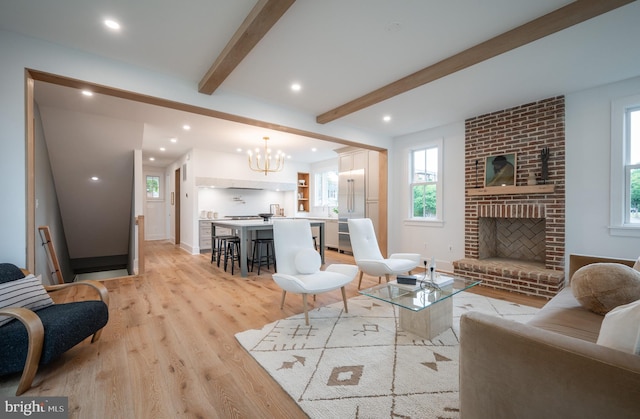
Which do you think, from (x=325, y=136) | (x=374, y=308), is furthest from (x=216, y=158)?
(x=374, y=308)

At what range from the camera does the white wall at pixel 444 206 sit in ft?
15.6

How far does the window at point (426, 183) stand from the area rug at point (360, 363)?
2.52m

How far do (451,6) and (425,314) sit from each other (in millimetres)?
2457

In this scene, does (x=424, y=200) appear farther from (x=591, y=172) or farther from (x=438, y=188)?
(x=591, y=172)

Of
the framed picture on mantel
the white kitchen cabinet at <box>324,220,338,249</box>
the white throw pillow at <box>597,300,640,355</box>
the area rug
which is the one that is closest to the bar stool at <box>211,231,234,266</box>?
the white kitchen cabinet at <box>324,220,338,249</box>

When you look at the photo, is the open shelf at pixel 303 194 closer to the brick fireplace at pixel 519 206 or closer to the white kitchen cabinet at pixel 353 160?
the white kitchen cabinet at pixel 353 160

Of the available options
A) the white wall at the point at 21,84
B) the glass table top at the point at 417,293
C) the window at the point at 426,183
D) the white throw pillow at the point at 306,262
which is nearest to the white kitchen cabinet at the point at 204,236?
the white wall at the point at 21,84

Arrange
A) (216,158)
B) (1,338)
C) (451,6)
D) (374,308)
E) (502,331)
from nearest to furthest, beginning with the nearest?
(502,331) → (1,338) → (451,6) → (374,308) → (216,158)

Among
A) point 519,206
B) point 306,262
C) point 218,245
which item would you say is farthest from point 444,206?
point 218,245

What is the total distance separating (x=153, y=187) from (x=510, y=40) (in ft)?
33.3

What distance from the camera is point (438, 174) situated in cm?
504

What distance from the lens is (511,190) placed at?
3971 millimetres

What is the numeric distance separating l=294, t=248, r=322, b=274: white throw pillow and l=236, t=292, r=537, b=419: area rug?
454mm

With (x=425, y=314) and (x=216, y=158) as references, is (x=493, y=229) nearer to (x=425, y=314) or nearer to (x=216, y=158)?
(x=425, y=314)
